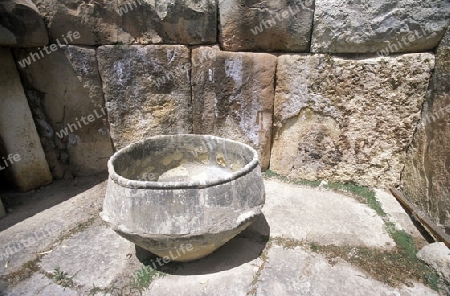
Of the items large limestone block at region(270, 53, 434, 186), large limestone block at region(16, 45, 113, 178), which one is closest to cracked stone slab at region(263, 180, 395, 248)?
large limestone block at region(270, 53, 434, 186)

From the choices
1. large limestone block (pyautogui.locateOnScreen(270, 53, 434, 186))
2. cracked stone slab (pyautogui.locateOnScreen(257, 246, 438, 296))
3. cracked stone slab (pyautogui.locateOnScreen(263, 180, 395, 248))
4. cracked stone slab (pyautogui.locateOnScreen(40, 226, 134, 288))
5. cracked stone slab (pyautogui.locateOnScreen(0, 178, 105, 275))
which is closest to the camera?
cracked stone slab (pyautogui.locateOnScreen(257, 246, 438, 296))

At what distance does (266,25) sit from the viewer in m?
2.26

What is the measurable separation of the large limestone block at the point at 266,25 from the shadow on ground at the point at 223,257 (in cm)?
152

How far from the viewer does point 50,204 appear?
2.34m

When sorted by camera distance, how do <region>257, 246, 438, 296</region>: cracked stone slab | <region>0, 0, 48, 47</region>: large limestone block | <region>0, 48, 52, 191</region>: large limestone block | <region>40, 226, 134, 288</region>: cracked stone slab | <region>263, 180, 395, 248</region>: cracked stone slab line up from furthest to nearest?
<region>0, 48, 52, 191</region>: large limestone block < <region>0, 0, 48, 47</region>: large limestone block < <region>263, 180, 395, 248</region>: cracked stone slab < <region>40, 226, 134, 288</region>: cracked stone slab < <region>257, 246, 438, 296</region>: cracked stone slab

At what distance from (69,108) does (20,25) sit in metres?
0.72

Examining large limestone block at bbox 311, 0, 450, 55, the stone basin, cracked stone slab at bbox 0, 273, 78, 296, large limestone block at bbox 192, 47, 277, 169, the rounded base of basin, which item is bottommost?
cracked stone slab at bbox 0, 273, 78, 296

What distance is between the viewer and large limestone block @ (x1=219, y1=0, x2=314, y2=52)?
2.19 metres

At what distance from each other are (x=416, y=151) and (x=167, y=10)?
7.55 feet

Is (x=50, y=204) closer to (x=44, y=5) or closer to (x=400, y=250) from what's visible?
(x=44, y=5)

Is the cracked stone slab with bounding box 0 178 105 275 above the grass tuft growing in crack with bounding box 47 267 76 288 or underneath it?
above

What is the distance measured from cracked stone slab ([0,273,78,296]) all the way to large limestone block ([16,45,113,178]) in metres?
1.28

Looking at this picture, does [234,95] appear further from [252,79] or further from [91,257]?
[91,257]

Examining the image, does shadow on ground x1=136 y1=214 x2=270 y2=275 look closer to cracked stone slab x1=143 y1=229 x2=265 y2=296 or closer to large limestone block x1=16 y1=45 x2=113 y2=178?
cracked stone slab x1=143 y1=229 x2=265 y2=296
